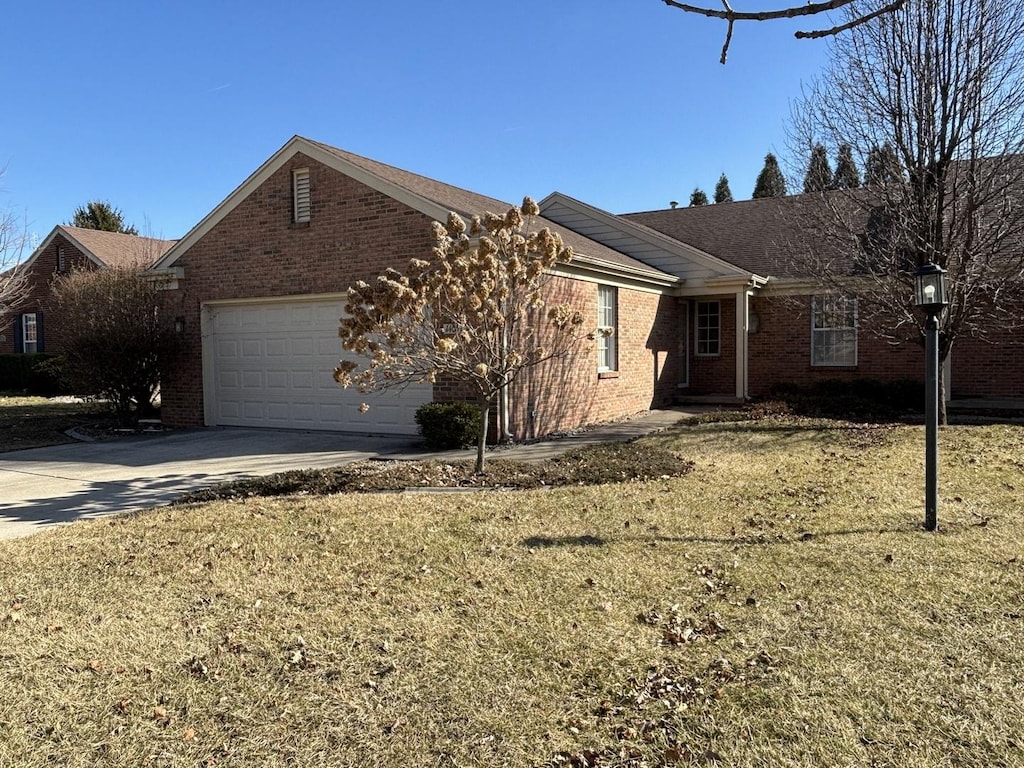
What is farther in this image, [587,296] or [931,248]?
[587,296]

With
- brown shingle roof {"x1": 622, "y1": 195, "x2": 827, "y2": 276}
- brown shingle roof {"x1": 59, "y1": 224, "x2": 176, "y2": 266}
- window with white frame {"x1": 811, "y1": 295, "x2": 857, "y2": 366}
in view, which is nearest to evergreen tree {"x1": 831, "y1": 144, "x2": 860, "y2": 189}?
brown shingle roof {"x1": 622, "y1": 195, "x2": 827, "y2": 276}

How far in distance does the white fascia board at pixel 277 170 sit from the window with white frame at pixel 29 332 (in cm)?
1789

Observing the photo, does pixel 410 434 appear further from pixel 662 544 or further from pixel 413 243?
pixel 662 544

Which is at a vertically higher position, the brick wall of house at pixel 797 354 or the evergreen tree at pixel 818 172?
the evergreen tree at pixel 818 172

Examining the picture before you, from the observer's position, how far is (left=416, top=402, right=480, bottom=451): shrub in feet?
35.8

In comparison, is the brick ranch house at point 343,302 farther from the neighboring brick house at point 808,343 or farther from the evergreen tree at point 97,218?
the evergreen tree at point 97,218

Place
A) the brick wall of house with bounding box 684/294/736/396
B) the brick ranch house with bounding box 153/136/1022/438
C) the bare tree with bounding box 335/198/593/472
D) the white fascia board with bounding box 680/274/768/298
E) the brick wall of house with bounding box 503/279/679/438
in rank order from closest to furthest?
the bare tree with bounding box 335/198/593/472, the brick wall of house with bounding box 503/279/679/438, the brick ranch house with bounding box 153/136/1022/438, the white fascia board with bounding box 680/274/768/298, the brick wall of house with bounding box 684/294/736/396

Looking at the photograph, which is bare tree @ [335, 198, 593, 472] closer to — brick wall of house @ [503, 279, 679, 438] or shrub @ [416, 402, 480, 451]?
shrub @ [416, 402, 480, 451]

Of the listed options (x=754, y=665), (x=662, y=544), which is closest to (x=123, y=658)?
(x=754, y=665)

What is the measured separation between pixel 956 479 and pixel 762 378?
31.1 feet

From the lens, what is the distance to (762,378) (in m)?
17.8

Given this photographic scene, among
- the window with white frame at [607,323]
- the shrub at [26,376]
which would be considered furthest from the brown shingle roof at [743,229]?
the shrub at [26,376]

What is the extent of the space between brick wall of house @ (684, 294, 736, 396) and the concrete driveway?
8928mm

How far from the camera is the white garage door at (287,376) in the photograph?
12883mm
